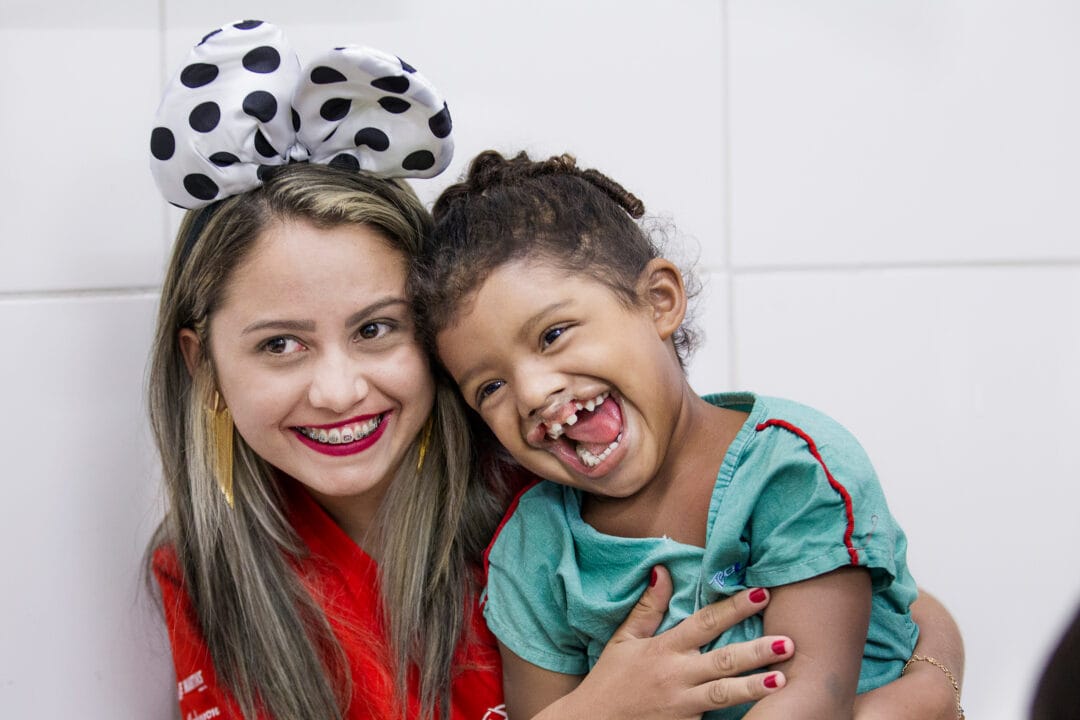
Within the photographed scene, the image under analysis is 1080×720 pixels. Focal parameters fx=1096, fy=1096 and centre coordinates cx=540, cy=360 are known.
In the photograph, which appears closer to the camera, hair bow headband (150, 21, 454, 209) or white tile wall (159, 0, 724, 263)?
hair bow headband (150, 21, 454, 209)

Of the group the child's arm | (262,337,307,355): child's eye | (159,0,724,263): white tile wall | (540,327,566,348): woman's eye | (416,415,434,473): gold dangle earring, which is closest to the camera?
the child's arm

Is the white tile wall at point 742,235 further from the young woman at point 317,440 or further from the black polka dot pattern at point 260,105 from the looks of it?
the black polka dot pattern at point 260,105

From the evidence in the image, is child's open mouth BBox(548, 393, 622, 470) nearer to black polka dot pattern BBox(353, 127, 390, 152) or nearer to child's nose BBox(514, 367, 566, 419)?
child's nose BBox(514, 367, 566, 419)

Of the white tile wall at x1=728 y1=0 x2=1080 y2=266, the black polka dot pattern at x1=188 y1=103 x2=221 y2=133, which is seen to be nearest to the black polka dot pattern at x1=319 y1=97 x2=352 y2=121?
the black polka dot pattern at x1=188 y1=103 x2=221 y2=133

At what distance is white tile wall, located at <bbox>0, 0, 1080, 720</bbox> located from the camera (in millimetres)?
1267

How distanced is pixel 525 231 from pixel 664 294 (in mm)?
152

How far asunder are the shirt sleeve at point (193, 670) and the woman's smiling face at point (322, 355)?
8.6 inches

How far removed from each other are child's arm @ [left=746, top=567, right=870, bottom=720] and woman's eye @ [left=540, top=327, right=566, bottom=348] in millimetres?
294

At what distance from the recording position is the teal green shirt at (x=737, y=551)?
92cm

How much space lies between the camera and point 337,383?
108 cm

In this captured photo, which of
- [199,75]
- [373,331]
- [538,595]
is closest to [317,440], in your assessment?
[373,331]

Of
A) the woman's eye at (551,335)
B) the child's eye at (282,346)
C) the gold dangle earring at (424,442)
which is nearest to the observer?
the woman's eye at (551,335)

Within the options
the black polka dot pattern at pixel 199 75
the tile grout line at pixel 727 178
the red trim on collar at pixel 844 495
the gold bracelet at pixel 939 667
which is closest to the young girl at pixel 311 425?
the black polka dot pattern at pixel 199 75

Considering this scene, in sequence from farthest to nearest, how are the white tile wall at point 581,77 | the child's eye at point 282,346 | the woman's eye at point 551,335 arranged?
the white tile wall at point 581,77, the child's eye at point 282,346, the woman's eye at point 551,335
